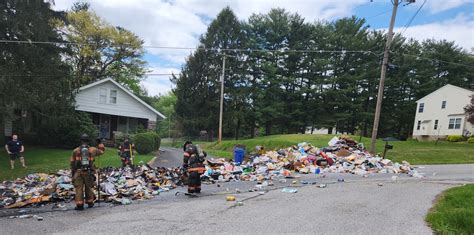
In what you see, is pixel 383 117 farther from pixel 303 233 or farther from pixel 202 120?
pixel 303 233

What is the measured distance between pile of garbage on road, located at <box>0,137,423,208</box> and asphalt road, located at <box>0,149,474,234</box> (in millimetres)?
1036

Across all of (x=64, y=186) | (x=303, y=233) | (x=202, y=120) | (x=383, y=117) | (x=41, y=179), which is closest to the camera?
(x=303, y=233)

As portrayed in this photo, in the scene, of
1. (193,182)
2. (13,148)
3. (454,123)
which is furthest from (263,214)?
(454,123)

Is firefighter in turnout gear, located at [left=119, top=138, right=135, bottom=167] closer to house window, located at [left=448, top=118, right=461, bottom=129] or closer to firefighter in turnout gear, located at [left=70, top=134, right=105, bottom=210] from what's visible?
firefighter in turnout gear, located at [left=70, top=134, right=105, bottom=210]

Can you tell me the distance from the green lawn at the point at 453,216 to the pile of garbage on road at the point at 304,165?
515 cm

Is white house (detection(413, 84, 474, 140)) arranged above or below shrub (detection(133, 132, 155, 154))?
above

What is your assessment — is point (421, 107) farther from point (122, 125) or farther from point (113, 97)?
point (113, 97)

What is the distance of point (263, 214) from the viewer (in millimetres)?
6422

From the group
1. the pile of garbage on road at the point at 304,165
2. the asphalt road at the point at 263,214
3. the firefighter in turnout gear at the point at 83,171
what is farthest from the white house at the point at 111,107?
the asphalt road at the point at 263,214

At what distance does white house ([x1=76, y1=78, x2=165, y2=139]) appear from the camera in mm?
23375

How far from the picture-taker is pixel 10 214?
6.45m

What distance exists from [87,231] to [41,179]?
21.1 ft

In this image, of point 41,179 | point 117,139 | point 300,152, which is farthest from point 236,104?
point 41,179

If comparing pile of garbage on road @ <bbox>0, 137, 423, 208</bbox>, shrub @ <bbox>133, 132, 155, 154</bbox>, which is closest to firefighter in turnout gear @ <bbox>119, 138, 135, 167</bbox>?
pile of garbage on road @ <bbox>0, 137, 423, 208</bbox>
